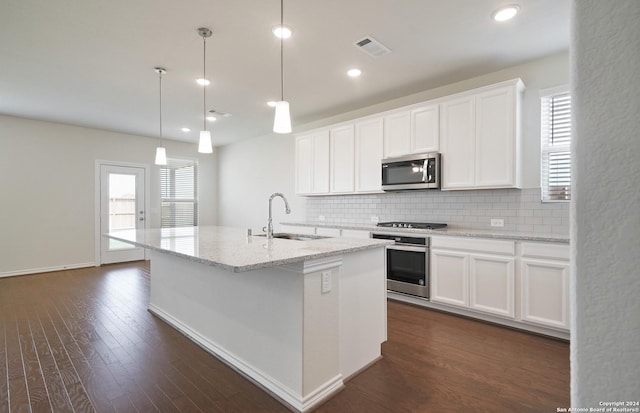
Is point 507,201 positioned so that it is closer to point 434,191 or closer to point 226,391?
point 434,191

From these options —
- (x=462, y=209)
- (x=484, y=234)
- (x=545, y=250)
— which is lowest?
(x=545, y=250)

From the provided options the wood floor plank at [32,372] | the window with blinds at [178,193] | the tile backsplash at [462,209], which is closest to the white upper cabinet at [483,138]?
the tile backsplash at [462,209]

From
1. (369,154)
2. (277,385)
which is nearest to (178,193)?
(369,154)

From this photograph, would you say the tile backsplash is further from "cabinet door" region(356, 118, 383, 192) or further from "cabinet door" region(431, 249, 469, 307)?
"cabinet door" region(431, 249, 469, 307)

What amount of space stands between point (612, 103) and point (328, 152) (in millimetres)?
4444

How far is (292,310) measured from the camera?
6.11ft

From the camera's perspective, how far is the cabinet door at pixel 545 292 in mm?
2646

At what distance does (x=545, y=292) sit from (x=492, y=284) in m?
0.42

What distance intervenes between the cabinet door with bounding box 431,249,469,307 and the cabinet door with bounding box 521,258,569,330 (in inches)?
20.0

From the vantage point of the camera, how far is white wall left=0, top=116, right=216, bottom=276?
509 centimetres

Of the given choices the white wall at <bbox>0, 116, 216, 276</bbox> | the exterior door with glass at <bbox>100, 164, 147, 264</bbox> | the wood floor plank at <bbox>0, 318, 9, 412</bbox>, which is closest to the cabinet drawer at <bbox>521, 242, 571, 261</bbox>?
the wood floor plank at <bbox>0, 318, 9, 412</bbox>

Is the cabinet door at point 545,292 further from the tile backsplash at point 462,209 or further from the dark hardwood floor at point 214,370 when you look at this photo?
the tile backsplash at point 462,209

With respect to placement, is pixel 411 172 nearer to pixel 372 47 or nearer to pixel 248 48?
pixel 372 47

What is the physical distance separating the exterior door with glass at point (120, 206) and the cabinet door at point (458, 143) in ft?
19.4
